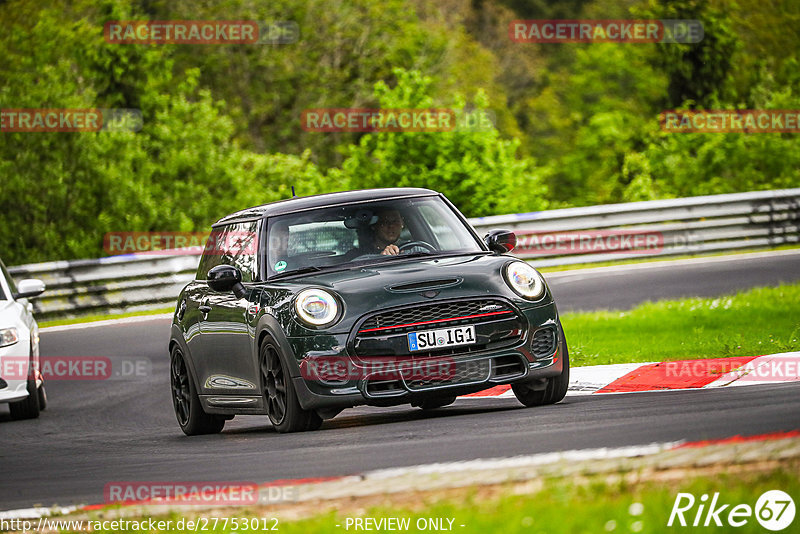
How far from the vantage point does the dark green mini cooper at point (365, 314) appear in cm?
892

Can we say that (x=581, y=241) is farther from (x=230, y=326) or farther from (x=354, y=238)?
(x=230, y=326)

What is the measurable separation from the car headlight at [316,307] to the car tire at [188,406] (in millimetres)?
2153

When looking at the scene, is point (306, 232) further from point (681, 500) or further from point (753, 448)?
point (681, 500)

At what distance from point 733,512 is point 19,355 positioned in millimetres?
9266

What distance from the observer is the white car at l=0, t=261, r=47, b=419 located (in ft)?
41.9

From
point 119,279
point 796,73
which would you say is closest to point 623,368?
point 119,279

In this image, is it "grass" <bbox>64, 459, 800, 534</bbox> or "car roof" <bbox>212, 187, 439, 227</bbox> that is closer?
"grass" <bbox>64, 459, 800, 534</bbox>
